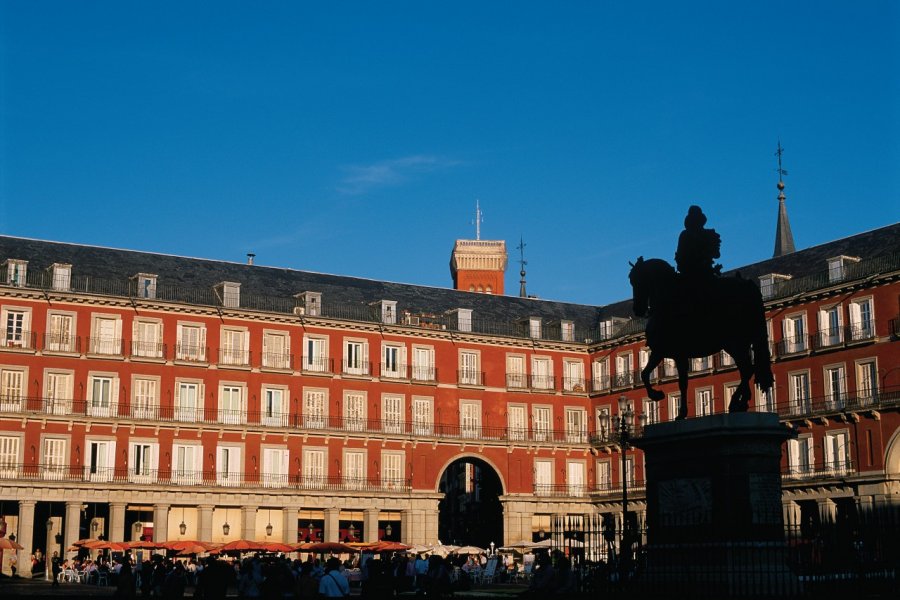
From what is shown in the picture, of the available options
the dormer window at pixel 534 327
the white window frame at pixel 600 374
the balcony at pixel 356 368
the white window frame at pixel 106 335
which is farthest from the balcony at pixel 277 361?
the white window frame at pixel 600 374

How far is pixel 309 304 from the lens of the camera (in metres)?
71.3

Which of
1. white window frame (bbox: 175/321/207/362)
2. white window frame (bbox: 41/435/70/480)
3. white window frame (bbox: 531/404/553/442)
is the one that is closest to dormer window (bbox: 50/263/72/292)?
white window frame (bbox: 175/321/207/362)

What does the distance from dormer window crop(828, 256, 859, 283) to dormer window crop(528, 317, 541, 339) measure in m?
20.3

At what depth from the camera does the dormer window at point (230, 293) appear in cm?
6931

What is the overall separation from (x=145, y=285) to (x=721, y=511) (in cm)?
5096

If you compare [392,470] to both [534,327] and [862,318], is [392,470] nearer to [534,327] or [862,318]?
[534,327]

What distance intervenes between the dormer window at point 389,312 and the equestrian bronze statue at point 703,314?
49.9 meters

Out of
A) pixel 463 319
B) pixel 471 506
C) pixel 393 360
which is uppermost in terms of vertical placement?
pixel 463 319

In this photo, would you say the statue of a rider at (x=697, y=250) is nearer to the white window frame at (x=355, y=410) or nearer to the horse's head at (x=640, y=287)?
the horse's head at (x=640, y=287)

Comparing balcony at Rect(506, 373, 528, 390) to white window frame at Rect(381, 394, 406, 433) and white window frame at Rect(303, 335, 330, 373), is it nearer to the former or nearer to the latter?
white window frame at Rect(381, 394, 406, 433)

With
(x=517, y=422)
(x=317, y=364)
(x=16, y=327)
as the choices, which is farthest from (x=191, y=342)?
(x=517, y=422)

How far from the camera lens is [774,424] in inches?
857

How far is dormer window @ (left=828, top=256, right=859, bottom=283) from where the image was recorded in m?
62.5

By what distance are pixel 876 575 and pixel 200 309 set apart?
162 feet
